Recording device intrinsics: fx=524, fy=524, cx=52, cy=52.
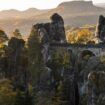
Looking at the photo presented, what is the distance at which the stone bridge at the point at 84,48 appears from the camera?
366 feet

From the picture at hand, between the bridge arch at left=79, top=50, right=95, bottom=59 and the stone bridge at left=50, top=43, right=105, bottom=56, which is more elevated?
the stone bridge at left=50, top=43, right=105, bottom=56

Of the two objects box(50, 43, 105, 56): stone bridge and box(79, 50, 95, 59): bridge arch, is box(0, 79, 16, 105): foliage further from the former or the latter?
box(50, 43, 105, 56): stone bridge

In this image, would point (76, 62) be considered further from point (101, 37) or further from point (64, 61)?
Answer: point (101, 37)

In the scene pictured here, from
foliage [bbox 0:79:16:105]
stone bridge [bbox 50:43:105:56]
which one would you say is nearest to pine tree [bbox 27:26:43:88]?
stone bridge [bbox 50:43:105:56]

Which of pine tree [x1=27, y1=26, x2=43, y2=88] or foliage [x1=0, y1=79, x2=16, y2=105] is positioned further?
pine tree [x1=27, y1=26, x2=43, y2=88]

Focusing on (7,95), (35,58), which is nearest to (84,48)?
(35,58)

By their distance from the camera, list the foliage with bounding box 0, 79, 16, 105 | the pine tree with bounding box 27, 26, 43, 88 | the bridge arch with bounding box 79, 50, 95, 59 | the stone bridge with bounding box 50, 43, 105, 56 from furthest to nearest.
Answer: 1. the stone bridge with bounding box 50, 43, 105, 56
2. the bridge arch with bounding box 79, 50, 95, 59
3. the pine tree with bounding box 27, 26, 43, 88
4. the foliage with bounding box 0, 79, 16, 105

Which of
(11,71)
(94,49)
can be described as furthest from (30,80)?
(94,49)

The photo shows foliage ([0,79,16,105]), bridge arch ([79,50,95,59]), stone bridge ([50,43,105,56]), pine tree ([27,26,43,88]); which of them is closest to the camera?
foliage ([0,79,16,105])

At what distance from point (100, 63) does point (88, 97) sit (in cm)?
999

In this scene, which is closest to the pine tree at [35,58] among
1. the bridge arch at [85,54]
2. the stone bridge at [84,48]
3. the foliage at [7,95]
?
the stone bridge at [84,48]

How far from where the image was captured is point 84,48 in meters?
114

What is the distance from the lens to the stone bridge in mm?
111562

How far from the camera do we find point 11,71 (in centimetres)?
11275
